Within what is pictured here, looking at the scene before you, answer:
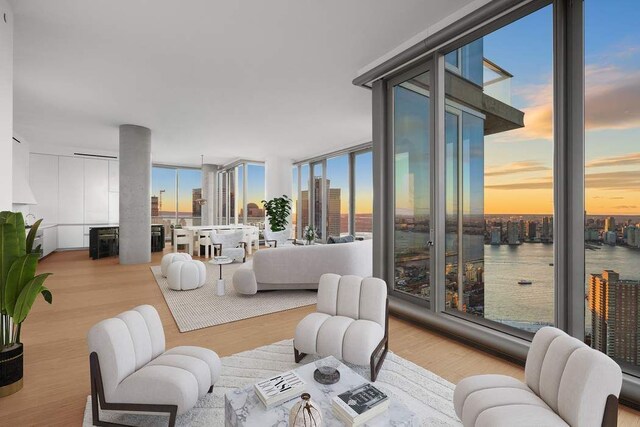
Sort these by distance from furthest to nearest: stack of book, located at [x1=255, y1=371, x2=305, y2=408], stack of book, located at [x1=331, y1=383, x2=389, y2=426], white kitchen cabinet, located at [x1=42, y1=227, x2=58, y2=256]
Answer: white kitchen cabinet, located at [x1=42, y1=227, x2=58, y2=256]
stack of book, located at [x1=255, y1=371, x2=305, y2=408]
stack of book, located at [x1=331, y1=383, x2=389, y2=426]

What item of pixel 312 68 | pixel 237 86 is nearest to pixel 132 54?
pixel 237 86

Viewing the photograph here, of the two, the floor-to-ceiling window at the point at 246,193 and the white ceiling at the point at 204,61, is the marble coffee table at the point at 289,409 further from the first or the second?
the floor-to-ceiling window at the point at 246,193

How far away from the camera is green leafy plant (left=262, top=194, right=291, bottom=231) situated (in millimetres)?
10172

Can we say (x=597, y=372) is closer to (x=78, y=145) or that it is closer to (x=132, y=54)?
(x=132, y=54)

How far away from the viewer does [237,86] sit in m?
5.12

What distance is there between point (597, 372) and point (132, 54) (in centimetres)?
536

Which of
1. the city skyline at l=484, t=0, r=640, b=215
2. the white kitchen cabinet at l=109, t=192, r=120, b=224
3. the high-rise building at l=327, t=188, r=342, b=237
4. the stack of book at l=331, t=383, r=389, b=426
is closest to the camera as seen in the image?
the stack of book at l=331, t=383, r=389, b=426

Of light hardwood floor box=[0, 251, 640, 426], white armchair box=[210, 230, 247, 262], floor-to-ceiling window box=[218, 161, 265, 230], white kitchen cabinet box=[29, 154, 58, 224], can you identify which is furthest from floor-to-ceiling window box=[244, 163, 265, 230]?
light hardwood floor box=[0, 251, 640, 426]

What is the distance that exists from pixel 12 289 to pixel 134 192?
576 cm

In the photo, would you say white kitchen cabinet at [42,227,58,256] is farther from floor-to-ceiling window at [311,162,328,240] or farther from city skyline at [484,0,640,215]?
city skyline at [484,0,640,215]

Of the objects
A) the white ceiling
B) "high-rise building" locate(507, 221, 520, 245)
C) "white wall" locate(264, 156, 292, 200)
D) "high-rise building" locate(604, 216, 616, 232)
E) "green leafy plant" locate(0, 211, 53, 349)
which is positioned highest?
the white ceiling

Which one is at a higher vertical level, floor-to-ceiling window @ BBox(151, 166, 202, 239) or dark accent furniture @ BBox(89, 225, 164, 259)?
floor-to-ceiling window @ BBox(151, 166, 202, 239)

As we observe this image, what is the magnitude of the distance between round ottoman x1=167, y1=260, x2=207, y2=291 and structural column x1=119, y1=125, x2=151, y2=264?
286 centimetres

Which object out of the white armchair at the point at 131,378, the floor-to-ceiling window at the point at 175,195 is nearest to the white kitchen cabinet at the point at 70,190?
the floor-to-ceiling window at the point at 175,195
